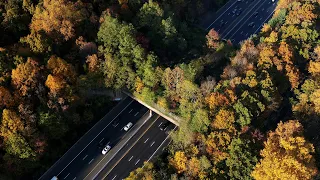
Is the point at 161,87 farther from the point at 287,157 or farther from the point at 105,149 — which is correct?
the point at 287,157

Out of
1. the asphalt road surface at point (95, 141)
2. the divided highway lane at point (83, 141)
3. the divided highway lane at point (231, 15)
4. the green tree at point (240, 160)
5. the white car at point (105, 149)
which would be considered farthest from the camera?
the divided highway lane at point (231, 15)

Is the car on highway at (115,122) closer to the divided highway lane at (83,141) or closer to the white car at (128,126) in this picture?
the divided highway lane at (83,141)

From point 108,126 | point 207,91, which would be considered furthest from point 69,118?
point 207,91

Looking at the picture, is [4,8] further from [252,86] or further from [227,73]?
[252,86]

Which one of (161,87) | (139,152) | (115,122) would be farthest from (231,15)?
(139,152)

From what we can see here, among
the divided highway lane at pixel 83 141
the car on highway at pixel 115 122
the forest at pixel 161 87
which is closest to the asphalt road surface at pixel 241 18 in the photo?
the forest at pixel 161 87

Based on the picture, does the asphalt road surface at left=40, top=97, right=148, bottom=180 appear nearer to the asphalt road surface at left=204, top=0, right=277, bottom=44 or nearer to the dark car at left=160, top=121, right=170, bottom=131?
the dark car at left=160, top=121, right=170, bottom=131
